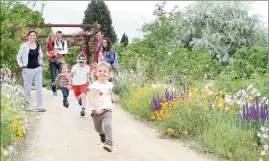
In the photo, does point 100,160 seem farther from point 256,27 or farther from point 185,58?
point 256,27

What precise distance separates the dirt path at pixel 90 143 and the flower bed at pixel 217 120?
1.06 feet

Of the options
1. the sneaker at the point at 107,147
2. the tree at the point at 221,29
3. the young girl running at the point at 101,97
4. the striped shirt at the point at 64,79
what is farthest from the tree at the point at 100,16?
the sneaker at the point at 107,147

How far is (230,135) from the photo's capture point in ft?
23.5

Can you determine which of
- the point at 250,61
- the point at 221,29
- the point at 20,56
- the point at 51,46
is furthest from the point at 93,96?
the point at 221,29

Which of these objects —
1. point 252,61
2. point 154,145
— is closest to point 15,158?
point 154,145

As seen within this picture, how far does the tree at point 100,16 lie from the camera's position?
39.8m

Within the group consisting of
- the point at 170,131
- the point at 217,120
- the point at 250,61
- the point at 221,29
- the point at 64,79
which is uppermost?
the point at 221,29

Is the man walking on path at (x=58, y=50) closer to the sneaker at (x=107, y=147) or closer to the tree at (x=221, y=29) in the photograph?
the sneaker at (x=107, y=147)

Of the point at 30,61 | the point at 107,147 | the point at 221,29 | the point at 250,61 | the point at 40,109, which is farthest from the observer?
the point at 221,29

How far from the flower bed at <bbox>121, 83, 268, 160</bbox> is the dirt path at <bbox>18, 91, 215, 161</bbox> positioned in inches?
12.7

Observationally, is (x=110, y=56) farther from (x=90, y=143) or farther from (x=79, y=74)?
(x=90, y=143)

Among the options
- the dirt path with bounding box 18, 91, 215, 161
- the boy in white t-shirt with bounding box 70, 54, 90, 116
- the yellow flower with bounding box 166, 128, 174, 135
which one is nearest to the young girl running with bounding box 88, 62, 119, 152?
the dirt path with bounding box 18, 91, 215, 161

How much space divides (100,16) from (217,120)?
1277 inches

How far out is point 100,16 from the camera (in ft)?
130
